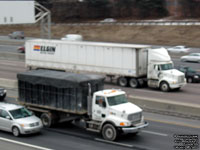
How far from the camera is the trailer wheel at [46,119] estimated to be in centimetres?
1962

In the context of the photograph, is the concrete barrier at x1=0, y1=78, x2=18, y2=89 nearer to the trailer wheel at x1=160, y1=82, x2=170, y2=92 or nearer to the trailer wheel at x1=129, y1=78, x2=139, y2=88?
the trailer wheel at x1=129, y1=78, x2=139, y2=88

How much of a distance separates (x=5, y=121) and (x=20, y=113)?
84 centimetres

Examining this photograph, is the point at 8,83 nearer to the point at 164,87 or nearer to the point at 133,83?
the point at 133,83

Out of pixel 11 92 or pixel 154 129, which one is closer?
pixel 154 129

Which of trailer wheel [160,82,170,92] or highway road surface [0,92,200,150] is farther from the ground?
trailer wheel [160,82,170,92]

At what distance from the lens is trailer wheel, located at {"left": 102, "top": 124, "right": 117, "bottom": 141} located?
1719cm

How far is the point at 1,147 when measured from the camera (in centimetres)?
1652

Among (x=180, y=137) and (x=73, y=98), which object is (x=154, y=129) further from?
(x=73, y=98)

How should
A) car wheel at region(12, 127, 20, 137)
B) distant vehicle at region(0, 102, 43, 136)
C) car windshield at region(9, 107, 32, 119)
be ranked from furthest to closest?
car windshield at region(9, 107, 32, 119) → car wheel at region(12, 127, 20, 137) → distant vehicle at region(0, 102, 43, 136)

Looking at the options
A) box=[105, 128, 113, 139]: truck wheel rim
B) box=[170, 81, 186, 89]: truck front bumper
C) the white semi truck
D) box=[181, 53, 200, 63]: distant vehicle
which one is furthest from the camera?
box=[181, 53, 200, 63]: distant vehicle

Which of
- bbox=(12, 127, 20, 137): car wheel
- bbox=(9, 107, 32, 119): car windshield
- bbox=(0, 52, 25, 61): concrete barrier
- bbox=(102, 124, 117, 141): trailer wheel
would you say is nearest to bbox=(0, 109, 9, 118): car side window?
bbox=(9, 107, 32, 119): car windshield

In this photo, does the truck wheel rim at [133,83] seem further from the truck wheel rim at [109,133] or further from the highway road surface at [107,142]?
the truck wheel rim at [109,133]

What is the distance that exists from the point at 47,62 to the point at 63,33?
4698cm

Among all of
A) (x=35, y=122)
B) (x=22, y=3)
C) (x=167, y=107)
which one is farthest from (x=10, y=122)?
(x=167, y=107)
